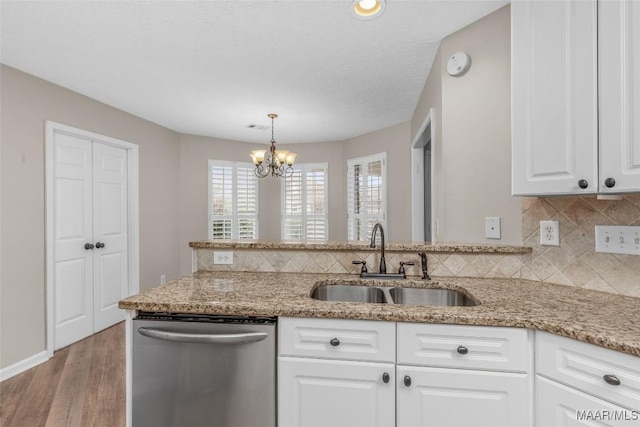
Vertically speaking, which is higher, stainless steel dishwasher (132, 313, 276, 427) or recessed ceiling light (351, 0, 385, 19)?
recessed ceiling light (351, 0, 385, 19)

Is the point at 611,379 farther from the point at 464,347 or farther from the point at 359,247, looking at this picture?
the point at 359,247

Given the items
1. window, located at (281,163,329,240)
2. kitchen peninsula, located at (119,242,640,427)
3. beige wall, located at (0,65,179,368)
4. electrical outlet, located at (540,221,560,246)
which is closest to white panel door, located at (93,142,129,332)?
beige wall, located at (0,65,179,368)

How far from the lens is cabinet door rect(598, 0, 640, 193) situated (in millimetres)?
1126

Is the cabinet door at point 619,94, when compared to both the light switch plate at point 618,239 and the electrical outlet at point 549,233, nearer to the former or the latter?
the light switch plate at point 618,239

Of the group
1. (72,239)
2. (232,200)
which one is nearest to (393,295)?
(72,239)

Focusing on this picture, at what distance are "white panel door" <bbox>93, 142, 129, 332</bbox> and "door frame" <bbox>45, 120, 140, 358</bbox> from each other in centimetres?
6

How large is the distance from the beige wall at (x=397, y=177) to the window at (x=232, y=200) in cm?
215

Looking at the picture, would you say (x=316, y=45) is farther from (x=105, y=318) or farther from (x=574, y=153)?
(x=105, y=318)

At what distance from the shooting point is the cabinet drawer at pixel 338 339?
4.02ft

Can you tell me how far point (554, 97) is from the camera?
133cm

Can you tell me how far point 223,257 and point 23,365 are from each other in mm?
2142

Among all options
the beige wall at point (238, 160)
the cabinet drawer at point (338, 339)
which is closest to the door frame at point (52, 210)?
the beige wall at point (238, 160)

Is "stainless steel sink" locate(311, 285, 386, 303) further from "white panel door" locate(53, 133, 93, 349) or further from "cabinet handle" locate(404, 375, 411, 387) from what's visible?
"white panel door" locate(53, 133, 93, 349)

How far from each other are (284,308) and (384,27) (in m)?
1.88
